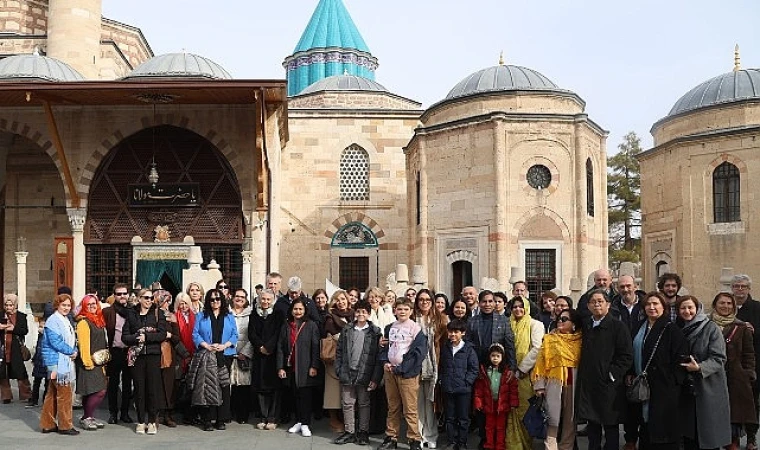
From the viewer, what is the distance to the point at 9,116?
52.5 ft

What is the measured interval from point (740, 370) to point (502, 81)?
14711 mm

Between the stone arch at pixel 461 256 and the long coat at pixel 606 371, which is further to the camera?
the stone arch at pixel 461 256

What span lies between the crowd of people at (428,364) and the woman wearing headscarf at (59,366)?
0.05ft

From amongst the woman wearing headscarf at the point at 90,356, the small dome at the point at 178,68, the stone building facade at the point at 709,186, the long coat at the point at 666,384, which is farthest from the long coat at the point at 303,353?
the stone building facade at the point at 709,186

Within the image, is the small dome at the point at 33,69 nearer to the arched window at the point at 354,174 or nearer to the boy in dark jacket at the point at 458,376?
the arched window at the point at 354,174

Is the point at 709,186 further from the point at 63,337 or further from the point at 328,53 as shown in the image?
the point at 328,53

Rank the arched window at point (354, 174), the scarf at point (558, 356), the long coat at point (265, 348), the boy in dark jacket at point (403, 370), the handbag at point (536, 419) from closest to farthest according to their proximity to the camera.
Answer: the scarf at point (558, 356), the handbag at point (536, 419), the boy in dark jacket at point (403, 370), the long coat at point (265, 348), the arched window at point (354, 174)

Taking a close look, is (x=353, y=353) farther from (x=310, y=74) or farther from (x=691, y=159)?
(x=310, y=74)

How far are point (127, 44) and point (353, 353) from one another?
19429mm

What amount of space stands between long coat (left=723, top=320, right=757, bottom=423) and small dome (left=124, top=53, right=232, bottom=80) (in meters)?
14.0

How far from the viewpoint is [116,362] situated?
781 cm

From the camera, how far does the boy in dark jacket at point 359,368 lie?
701cm

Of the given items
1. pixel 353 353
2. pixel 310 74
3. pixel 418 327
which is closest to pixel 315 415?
pixel 353 353

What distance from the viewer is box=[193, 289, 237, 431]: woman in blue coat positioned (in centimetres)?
741
